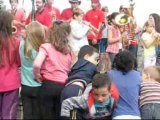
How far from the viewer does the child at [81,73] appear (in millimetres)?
4711

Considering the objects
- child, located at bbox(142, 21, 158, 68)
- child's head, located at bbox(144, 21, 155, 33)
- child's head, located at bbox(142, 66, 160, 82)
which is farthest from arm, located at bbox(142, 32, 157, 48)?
child's head, located at bbox(142, 66, 160, 82)

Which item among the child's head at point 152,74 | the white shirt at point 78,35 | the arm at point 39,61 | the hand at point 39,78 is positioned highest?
the white shirt at point 78,35

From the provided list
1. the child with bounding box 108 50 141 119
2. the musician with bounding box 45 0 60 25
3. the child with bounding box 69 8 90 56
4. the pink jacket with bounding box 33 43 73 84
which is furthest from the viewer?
the musician with bounding box 45 0 60 25

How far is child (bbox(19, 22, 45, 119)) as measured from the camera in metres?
5.10

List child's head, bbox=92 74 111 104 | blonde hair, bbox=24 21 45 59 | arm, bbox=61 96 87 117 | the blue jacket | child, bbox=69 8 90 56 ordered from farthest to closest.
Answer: child, bbox=69 8 90 56 < blonde hair, bbox=24 21 45 59 < the blue jacket < arm, bbox=61 96 87 117 < child's head, bbox=92 74 111 104

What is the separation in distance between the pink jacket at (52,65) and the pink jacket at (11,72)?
28cm

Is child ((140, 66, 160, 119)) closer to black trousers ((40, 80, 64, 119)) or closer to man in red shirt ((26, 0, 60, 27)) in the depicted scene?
black trousers ((40, 80, 64, 119))

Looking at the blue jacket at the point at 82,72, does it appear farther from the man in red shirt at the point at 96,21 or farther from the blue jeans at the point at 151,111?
the man in red shirt at the point at 96,21

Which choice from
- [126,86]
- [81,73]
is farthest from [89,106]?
[81,73]

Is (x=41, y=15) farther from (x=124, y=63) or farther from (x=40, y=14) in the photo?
(x=124, y=63)

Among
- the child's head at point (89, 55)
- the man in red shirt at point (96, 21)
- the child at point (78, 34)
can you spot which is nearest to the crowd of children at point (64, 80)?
the child's head at point (89, 55)

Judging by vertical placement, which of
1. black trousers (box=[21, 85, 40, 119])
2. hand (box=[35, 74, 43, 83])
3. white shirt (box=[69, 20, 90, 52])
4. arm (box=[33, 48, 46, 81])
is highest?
white shirt (box=[69, 20, 90, 52])

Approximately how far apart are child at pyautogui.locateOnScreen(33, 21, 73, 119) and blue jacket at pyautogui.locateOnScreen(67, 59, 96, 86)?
0.16 m

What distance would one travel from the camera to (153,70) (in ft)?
16.3
